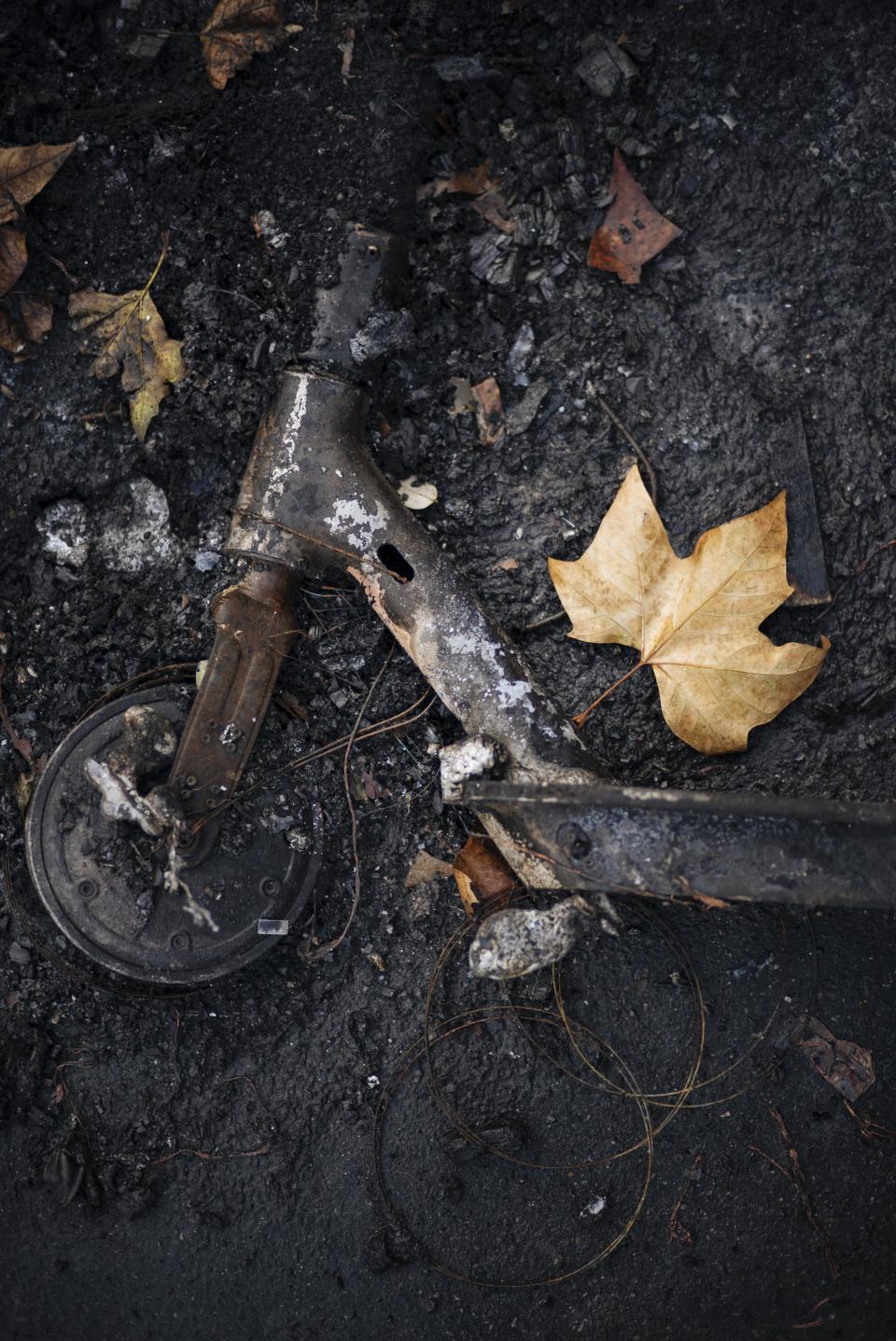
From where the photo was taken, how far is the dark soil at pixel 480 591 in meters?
2.44

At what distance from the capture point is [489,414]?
2.54 meters

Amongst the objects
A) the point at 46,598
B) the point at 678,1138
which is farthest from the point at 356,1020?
the point at 46,598

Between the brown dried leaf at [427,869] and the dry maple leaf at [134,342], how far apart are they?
1274 millimetres

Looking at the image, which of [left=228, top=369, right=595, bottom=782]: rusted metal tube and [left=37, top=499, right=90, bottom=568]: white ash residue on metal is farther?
[left=37, top=499, right=90, bottom=568]: white ash residue on metal

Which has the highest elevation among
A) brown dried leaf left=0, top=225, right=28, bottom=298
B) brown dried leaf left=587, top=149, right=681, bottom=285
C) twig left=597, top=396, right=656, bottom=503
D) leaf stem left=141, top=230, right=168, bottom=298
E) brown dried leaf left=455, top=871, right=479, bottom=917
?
brown dried leaf left=0, top=225, right=28, bottom=298

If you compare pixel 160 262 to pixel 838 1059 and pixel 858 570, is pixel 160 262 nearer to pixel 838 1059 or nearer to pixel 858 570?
pixel 858 570

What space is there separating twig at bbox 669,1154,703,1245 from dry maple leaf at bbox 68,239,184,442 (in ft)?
7.45

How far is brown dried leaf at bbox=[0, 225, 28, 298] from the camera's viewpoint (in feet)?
7.80

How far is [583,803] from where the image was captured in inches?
78.8

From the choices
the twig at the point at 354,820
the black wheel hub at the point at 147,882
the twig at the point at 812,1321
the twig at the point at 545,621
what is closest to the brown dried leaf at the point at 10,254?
the black wheel hub at the point at 147,882

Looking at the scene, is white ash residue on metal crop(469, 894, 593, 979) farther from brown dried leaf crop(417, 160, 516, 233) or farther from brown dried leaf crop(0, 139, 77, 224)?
brown dried leaf crop(0, 139, 77, 224)

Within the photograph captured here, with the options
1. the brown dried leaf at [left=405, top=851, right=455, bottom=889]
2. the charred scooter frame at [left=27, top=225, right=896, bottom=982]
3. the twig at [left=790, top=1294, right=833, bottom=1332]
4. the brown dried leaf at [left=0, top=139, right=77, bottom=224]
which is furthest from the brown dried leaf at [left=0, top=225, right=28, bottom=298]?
the twig at [left=790, top=1294, right=833, bottom=1332]

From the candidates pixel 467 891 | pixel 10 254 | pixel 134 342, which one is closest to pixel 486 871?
pixel 467 891

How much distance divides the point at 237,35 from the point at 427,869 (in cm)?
208
